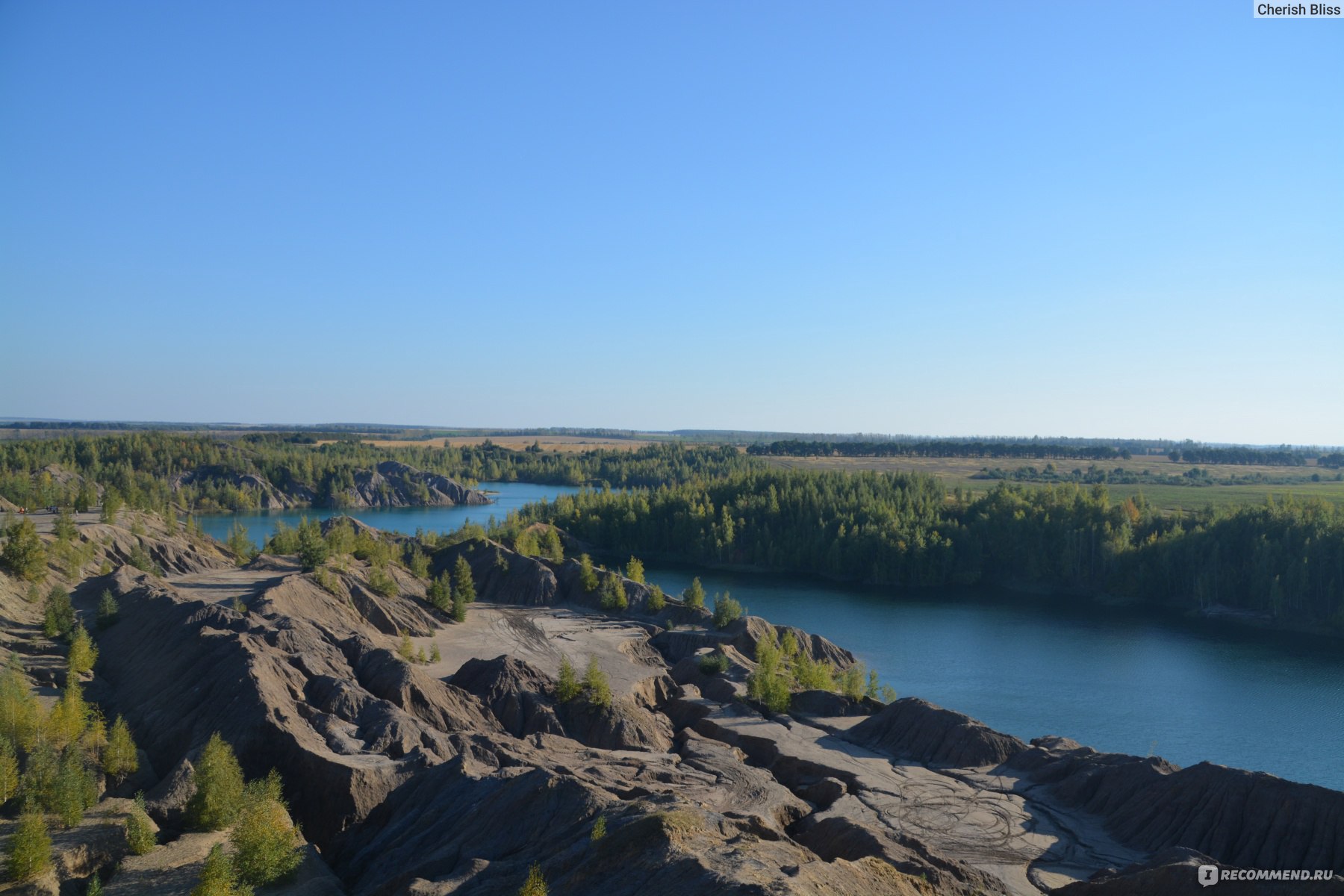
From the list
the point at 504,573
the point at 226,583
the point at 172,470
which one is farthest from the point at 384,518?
the point at 226,583

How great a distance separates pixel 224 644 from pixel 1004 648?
61.7 meters

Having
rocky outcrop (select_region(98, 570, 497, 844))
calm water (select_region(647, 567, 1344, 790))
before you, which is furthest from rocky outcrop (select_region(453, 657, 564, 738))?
calm water (select_region(647, 567, 1344, 790))

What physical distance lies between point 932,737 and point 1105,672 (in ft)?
98.6

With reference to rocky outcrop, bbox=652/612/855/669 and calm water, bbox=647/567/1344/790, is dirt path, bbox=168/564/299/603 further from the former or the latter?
calm water, bbox=647/567/1344/790

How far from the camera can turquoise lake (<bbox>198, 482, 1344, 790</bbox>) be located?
54688 millimetres

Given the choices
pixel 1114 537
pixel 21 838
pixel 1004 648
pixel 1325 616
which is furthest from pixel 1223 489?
pixel 21 838

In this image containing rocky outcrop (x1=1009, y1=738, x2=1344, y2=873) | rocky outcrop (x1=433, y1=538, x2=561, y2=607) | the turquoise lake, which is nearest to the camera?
rocky outcrop (x1=1009, y1=738, x2=1344, y2=873)

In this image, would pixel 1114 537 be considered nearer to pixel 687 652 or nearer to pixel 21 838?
pixel 687 652

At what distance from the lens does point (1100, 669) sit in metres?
70.8

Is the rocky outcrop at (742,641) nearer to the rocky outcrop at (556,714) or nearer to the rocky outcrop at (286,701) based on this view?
the rocky outcrop at (556,714)

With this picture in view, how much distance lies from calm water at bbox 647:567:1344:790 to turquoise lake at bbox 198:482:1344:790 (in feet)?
0.51

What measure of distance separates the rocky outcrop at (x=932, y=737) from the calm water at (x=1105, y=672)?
9.37 metres

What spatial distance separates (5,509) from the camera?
79000 millimetres

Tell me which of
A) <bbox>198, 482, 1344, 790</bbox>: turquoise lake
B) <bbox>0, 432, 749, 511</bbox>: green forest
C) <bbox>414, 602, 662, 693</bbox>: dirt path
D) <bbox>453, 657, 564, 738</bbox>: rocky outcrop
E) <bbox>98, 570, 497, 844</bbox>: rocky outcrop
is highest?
<bbox>0, 432, 749, 511</bbox>: green forest
